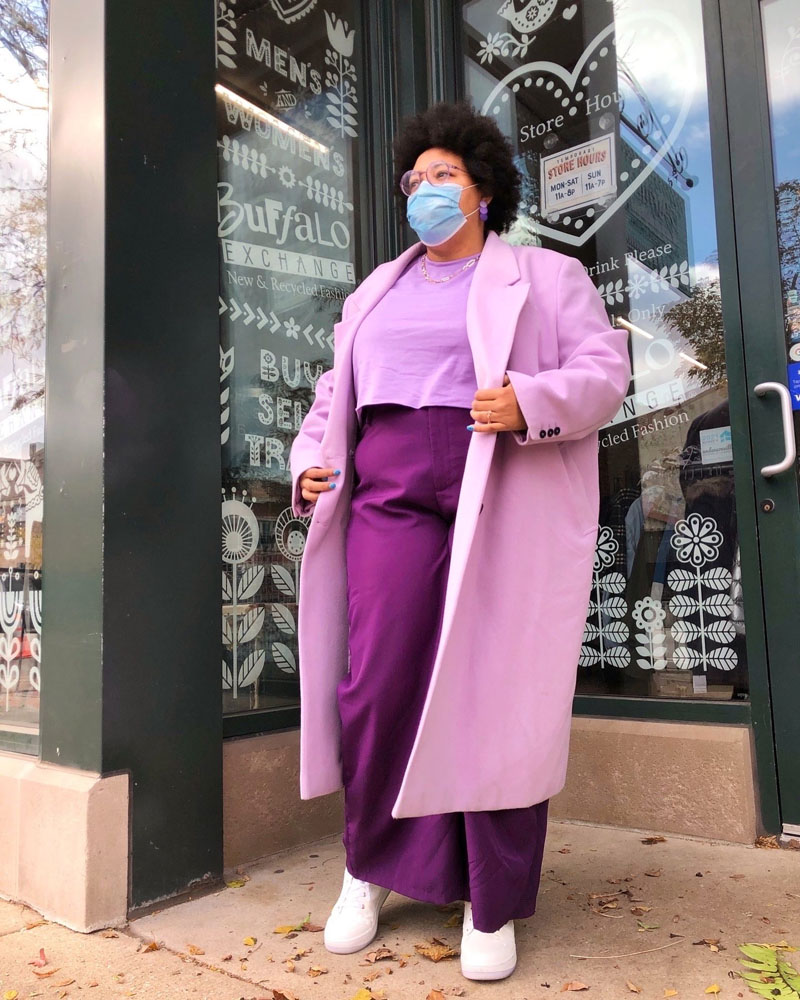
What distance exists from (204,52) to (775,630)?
8.12 ft

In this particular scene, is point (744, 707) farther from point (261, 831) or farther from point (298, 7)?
point (298, 7)

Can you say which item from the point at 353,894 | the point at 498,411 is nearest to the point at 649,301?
the point at 498,411

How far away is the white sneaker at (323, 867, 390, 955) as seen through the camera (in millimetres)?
1952

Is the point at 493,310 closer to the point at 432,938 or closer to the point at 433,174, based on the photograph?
the point at 433,174

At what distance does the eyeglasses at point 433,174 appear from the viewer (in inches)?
86.8

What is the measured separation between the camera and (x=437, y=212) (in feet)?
7.10

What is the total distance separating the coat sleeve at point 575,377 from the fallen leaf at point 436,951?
3.79 ft

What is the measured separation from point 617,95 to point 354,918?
2864mm

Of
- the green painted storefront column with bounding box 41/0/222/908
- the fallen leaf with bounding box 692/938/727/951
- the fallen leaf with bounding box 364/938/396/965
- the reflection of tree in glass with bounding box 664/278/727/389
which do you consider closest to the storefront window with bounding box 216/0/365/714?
→ the green painted storefront column with bounding box 41/0/222/908

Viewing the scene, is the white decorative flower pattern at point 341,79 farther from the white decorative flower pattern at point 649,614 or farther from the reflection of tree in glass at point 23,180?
the white decorative flower pattern at point 649,614

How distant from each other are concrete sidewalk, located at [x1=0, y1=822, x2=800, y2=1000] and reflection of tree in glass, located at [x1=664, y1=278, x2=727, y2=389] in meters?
1.49

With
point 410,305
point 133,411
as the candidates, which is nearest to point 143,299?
point 133,411

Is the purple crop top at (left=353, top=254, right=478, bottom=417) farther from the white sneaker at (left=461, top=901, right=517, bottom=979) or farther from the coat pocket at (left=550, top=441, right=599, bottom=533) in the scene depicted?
the white sneaker at (left=461, top=901, right=517, bottom=979)

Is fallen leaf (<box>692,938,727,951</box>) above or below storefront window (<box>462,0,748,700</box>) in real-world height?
below
